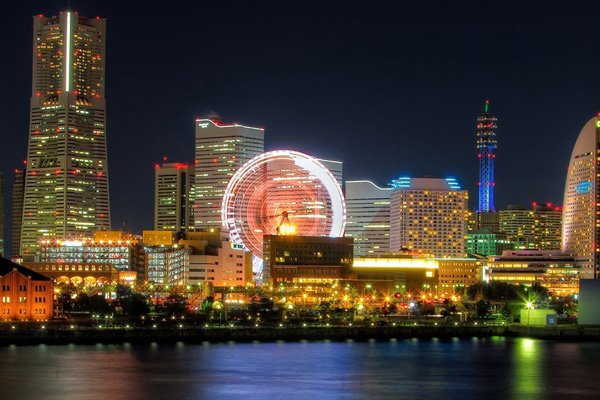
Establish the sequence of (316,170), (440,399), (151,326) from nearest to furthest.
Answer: (440,399)
(151,326)
(316,170)

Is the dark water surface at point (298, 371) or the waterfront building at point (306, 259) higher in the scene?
the waterfront building at point (306, 259)

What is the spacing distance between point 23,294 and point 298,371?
1712 inches

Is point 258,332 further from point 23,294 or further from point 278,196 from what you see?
point 278,196

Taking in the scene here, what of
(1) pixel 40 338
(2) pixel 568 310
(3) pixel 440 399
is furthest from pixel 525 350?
(2) pixel 568 310

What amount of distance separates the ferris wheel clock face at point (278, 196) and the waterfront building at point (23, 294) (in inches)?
1646

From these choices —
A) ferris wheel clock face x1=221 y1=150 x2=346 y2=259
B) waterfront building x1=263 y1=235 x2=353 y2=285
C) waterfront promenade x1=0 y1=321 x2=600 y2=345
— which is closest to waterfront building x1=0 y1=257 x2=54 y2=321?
waterfront promenade x1=0 y1=321 x2=600 y2=345

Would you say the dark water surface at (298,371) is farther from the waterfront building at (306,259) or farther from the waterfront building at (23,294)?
the waterfront building at (306,259)

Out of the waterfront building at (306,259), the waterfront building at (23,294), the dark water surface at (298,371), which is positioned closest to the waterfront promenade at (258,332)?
the waterfront building at (23,294)

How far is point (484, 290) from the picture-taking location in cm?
19112

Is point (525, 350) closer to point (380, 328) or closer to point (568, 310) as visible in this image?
point (380, 328)

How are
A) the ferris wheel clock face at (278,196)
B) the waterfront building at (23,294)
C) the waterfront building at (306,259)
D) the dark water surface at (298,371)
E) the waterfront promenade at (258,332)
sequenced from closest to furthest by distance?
the dark water surface at (298,371) → the waterfront promenade at (258,332) → the waterfront building at (23,294) → the ferris wheel clock face at (278,196) → the waterfront building at (306,259)

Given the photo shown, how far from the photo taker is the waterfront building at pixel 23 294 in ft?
400

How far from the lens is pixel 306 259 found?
193 meters

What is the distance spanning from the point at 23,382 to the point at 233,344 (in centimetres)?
3511
